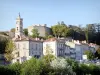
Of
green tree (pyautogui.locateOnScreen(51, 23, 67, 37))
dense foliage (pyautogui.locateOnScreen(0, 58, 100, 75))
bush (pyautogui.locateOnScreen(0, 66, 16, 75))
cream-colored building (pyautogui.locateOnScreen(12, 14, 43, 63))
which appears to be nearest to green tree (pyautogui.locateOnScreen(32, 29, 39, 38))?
green tree (pyautogui.locateOnScreen(51, 23, 67, 37))

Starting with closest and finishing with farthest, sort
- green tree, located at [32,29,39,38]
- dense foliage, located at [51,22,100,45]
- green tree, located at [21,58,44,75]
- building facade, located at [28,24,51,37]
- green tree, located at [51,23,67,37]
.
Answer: green tree, located at [21,58,44,75] < green tree, located at [32,29,39,38] < green tree, located at [51,23,67,37] < building facade, located at [28,24,51,37] < dense foliage, located at [51,22,100,45]

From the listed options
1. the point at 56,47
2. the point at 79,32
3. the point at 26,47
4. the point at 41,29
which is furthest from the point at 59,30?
the point at 26,47

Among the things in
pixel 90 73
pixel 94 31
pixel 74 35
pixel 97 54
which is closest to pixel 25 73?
pixel 90 73

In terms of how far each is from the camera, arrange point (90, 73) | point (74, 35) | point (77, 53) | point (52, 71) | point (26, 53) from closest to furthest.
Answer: point (52, 71)
point (90, 73)
point (26, 53)
point (77, 53)
point (74, 35)

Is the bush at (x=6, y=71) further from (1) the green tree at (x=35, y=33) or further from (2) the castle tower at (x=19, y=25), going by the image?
(1) the green tree at (x=35, y=33)

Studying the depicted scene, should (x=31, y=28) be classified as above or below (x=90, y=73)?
above

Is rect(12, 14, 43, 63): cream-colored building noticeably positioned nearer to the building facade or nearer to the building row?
the building row

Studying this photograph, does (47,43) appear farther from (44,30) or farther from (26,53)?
(44,30)

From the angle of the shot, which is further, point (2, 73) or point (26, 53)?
point (26, 53)

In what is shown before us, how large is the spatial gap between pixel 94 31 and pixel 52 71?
42736 millimetres

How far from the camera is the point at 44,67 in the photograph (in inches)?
1337

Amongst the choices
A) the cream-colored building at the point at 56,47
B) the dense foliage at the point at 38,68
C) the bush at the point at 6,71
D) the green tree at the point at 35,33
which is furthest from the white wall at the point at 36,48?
the bush at the point at 6,71

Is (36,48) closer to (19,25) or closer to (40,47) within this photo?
(40,47)

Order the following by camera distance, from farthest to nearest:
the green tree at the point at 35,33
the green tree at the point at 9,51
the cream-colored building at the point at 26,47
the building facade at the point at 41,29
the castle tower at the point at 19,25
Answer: the building facade at the point at 41,29
the green tree at the point at 35,33
the castle tower at the point at 19,25
the cream-colored building at the point at 26,47
the green tree at the point at 9,51
